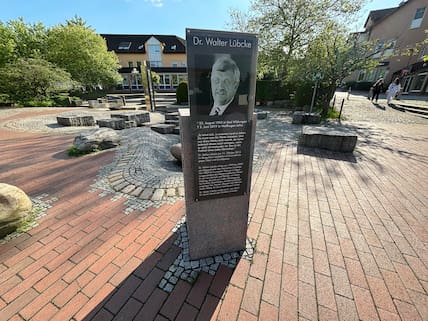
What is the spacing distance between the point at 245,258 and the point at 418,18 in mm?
36884

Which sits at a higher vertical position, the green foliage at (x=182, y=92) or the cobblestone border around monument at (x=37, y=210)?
the green foliage at (x=182, y=92)

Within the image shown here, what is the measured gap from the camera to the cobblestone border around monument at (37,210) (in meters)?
2.22

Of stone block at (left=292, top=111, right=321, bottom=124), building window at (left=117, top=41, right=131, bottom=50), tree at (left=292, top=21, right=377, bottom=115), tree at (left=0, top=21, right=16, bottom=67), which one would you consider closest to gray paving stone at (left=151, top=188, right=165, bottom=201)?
stone block at (left=292, top=111, right=321, bottom=124)

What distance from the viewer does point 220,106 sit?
4.87 ft

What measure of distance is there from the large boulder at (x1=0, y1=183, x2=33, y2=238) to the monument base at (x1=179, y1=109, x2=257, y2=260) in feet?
7.30

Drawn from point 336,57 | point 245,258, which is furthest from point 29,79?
point 336,57

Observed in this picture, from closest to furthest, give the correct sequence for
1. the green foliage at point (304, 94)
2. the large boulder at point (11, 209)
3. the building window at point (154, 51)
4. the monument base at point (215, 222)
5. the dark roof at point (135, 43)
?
1. the monument base at point (215, 222)
2. the large boulder at point (11, 209)
3. the green foliage at point (304, 94)
4. the building window at point (154, 51)
5. the dark roof at point (135, 43)

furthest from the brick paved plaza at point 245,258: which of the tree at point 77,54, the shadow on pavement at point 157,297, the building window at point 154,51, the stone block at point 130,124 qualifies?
the building window at point 154,51

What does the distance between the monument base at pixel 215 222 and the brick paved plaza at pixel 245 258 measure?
0.20 m

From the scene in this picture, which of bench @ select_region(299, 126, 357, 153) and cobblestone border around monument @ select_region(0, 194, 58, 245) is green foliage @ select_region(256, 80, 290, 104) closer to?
bench @ select_region(299, 126, 357, 153)

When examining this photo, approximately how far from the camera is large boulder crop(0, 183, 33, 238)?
7.02 feet

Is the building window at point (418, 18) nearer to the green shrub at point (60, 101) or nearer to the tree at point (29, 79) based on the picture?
the tree at point (29, 79)

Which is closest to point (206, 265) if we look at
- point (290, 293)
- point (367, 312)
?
point (290, 293)

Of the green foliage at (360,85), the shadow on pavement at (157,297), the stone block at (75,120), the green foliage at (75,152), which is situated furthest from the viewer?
the green foliage at (360,85)
